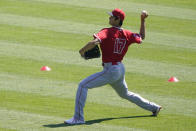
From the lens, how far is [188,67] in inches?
525

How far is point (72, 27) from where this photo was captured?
52.3 ft

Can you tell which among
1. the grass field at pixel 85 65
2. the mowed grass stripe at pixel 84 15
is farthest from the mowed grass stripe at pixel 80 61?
the mowed grass stripe at pixel 84 15

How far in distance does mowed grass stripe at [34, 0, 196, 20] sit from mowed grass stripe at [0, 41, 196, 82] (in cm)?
432

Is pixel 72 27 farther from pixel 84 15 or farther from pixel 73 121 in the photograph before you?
pixel 73 121

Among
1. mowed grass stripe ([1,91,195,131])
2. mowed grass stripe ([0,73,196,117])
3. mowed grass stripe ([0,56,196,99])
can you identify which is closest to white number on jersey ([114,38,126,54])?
mowed grass stripe ([1,91,195,131])

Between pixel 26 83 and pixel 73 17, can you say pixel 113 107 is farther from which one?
pixel 73 17

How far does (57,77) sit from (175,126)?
353cm

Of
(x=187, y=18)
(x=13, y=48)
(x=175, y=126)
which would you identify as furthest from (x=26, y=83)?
(x=187, y=18)

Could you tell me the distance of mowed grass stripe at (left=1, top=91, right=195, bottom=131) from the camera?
31.1ft

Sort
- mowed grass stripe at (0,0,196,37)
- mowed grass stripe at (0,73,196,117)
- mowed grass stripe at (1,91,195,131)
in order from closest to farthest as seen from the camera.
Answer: mowed grass stripe at (1,91,195,131)
mowed grass stripe at (0,73,196,117)
mowed grass stripe at (0,0,196,37)

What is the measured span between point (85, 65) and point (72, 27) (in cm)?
305

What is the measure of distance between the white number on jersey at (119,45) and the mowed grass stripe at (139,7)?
8293 mm

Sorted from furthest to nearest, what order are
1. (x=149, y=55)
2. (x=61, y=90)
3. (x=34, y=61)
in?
(x=149, y=55) < (x=34, y=61) < (x=61, y=90)

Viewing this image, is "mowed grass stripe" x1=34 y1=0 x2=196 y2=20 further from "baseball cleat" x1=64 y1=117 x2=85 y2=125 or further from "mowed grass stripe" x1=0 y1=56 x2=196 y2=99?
"baseball cleat" x1=64 y1=117 x2=85 y2=125
